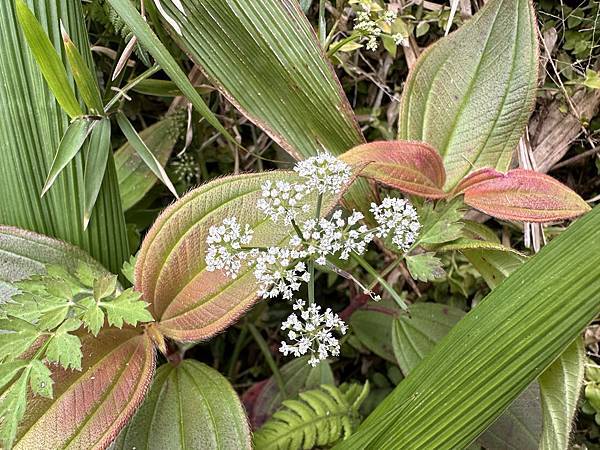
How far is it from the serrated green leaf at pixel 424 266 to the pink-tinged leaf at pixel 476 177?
16cm

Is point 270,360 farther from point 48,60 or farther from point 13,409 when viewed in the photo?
point 48,60

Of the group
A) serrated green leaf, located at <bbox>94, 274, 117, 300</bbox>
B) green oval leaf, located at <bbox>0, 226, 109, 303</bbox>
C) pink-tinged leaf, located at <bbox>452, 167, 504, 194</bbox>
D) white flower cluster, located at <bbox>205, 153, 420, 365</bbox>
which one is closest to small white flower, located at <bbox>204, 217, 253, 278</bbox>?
white flower cluster, located at <bbox>205, 153, 420, 365</bbox>

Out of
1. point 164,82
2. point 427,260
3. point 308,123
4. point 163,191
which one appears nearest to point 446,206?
point 427,260

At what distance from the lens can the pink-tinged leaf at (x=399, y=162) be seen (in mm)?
822

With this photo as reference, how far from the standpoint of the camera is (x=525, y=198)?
2.78 feet

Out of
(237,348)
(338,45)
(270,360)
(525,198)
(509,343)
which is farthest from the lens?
(237,348)

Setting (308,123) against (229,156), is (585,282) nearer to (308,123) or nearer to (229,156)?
(308,123)

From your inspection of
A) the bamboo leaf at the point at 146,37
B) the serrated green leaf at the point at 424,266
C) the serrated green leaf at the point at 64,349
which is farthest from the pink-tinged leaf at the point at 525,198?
the serrated green leaf at the point at 64,349

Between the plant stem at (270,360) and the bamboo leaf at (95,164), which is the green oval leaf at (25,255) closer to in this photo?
the bamboo leaf at (95,164)

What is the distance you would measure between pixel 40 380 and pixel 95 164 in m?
0.33

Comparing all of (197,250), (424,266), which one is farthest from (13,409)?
(424,266)

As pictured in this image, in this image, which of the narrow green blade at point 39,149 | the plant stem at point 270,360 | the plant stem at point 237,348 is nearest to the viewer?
the narrow green blade at point 39,149

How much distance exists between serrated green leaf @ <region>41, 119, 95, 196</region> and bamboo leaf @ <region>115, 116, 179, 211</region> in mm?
258

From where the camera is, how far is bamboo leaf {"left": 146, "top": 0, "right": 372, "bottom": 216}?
0.89 meters
